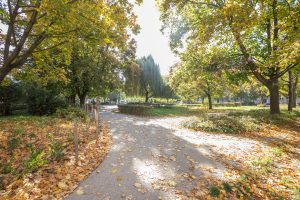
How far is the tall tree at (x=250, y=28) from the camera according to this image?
8578mm

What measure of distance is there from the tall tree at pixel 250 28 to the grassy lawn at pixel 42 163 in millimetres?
8324

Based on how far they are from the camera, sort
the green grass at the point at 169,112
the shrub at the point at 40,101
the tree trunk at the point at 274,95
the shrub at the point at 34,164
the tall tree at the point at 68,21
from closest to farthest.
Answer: the shrub at the point at 34,164 < the tall tree at the point at 68,21 < the tree trunk at the point at 274,95 < the shrub at the point at 40,101 < the green grass at the point at 169,112

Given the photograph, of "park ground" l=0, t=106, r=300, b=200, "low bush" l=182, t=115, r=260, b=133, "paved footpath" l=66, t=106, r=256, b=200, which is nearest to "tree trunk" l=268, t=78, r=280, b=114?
"low bush" l=182, t=115, r=260, b=133

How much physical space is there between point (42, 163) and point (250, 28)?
1128 cm

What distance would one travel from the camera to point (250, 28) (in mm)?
9867

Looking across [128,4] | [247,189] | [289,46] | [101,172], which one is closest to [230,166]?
[247,189]

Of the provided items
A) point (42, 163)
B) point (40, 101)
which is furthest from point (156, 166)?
point (40, 101)

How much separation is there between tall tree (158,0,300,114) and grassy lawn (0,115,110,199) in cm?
832

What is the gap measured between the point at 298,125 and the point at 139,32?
11304 mm

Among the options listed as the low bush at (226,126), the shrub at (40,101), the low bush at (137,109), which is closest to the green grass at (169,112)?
the low bush at (137,109)

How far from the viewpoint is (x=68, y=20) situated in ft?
21.7

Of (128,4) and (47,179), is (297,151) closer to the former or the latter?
(47,179)

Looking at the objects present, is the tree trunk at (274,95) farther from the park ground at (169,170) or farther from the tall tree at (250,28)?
the park ground at (169,170)

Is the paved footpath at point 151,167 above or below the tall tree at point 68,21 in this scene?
below
